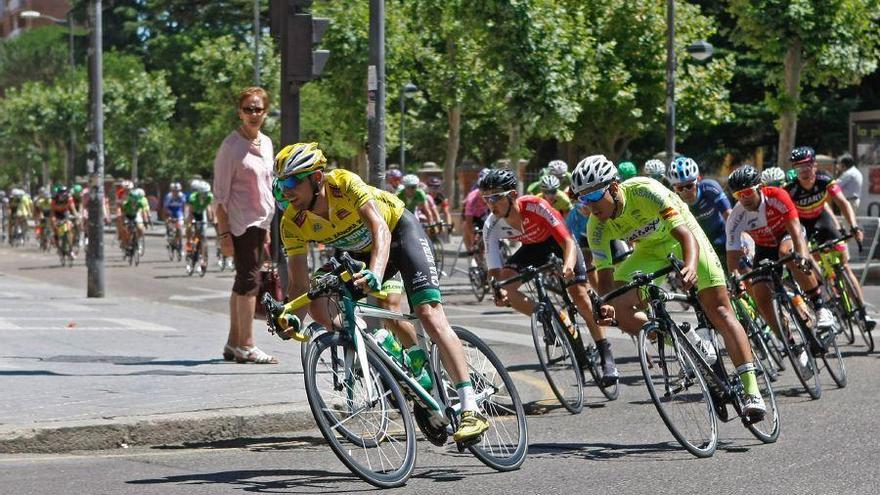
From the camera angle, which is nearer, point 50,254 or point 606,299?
point 606,299

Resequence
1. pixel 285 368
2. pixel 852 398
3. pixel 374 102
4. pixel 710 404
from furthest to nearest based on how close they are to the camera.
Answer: pixel 374 102 < pixel 285 368 < pixel 852 398 < pixel 710 404

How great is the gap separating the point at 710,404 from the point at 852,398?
8.25ft

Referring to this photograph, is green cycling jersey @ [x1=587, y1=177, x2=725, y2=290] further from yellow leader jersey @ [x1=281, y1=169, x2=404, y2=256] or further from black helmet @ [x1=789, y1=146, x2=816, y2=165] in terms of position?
black helmet @ [x1=789, y1=146, x2=816, y2=165]

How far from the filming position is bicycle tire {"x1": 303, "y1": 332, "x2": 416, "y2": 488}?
662 centimetres

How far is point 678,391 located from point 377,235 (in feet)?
6.34

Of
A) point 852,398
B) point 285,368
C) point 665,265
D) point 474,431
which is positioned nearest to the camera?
point 474,431

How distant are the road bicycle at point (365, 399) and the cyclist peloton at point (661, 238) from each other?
135cm

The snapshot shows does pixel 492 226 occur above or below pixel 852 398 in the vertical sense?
above

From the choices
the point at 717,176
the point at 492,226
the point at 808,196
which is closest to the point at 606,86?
the point at 717,176

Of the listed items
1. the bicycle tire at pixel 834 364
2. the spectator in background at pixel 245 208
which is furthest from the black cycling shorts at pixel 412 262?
the bicycle tire at pixel 834 364

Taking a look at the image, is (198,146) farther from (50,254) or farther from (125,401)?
(125,401)

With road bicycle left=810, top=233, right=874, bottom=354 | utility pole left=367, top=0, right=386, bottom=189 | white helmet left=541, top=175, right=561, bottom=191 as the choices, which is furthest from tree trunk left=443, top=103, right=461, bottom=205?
utility pole left=367, top=0, right=386, bottom=189

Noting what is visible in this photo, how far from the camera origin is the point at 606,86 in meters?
38.5

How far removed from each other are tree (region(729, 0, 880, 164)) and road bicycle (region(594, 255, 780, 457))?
22102mm
